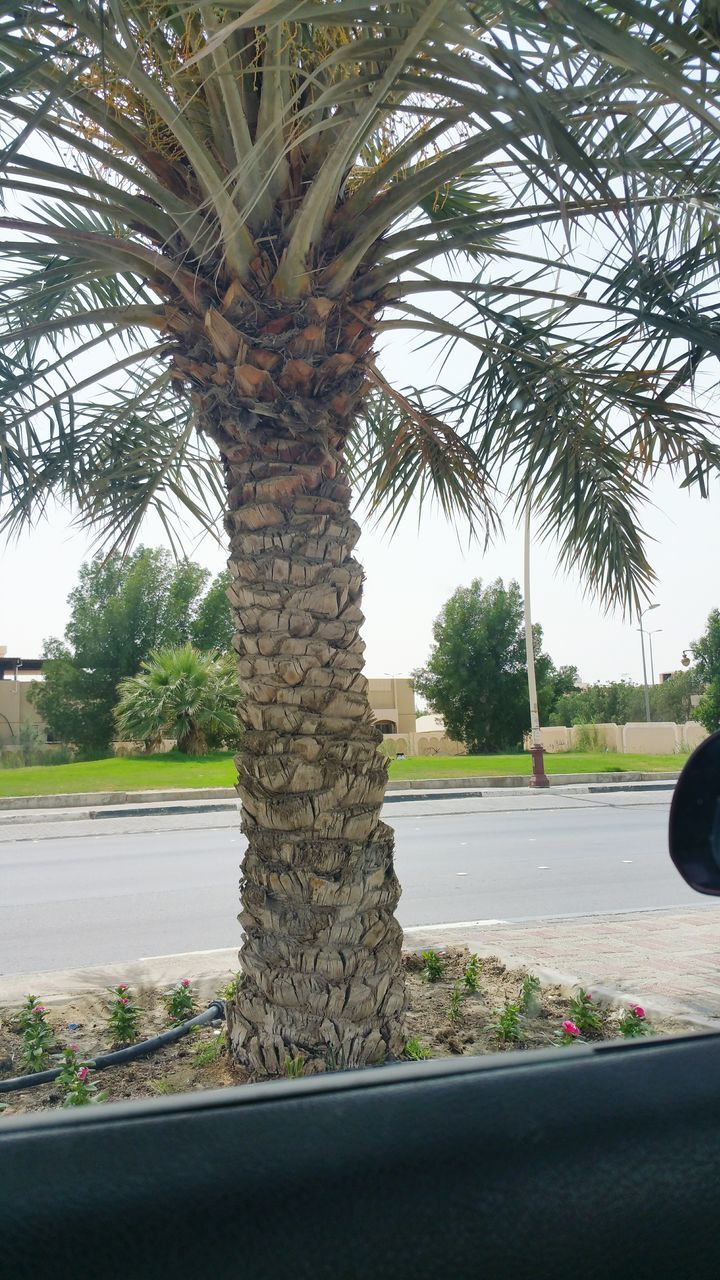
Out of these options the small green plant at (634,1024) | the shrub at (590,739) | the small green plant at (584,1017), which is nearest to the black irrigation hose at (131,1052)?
the small green plant at (584,1017)

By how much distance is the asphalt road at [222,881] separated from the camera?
766 centimetres

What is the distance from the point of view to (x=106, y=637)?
39312 millimetres

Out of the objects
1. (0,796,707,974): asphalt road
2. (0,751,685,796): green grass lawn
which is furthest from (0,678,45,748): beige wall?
(0,796,707,974): asphalt road

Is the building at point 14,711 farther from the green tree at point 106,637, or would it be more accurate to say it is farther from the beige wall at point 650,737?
the beige wall at point 650,737

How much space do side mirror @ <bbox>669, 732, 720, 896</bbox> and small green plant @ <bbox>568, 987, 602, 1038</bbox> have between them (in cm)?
331

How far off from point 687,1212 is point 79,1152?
0.50m

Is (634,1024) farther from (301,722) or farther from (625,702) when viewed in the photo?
(625,702)

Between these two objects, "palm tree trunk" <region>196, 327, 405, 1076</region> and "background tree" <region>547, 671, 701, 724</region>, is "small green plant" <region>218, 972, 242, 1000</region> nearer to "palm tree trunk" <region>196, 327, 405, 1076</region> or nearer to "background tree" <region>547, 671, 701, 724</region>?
"palm tree trunk" <region>196, 327, 405, 1076</region>

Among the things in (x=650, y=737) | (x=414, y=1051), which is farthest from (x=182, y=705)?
(x=414, y=1051)

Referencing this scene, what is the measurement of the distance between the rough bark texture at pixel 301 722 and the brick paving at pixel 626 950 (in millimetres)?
1800

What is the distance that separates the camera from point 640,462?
5.67 m

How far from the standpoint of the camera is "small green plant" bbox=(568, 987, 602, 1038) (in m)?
4.49

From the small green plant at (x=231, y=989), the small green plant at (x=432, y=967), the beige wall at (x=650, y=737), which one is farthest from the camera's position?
the beige wall at (x=650, y=737)

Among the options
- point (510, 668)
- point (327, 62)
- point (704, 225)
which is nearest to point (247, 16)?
point (327, 62)
